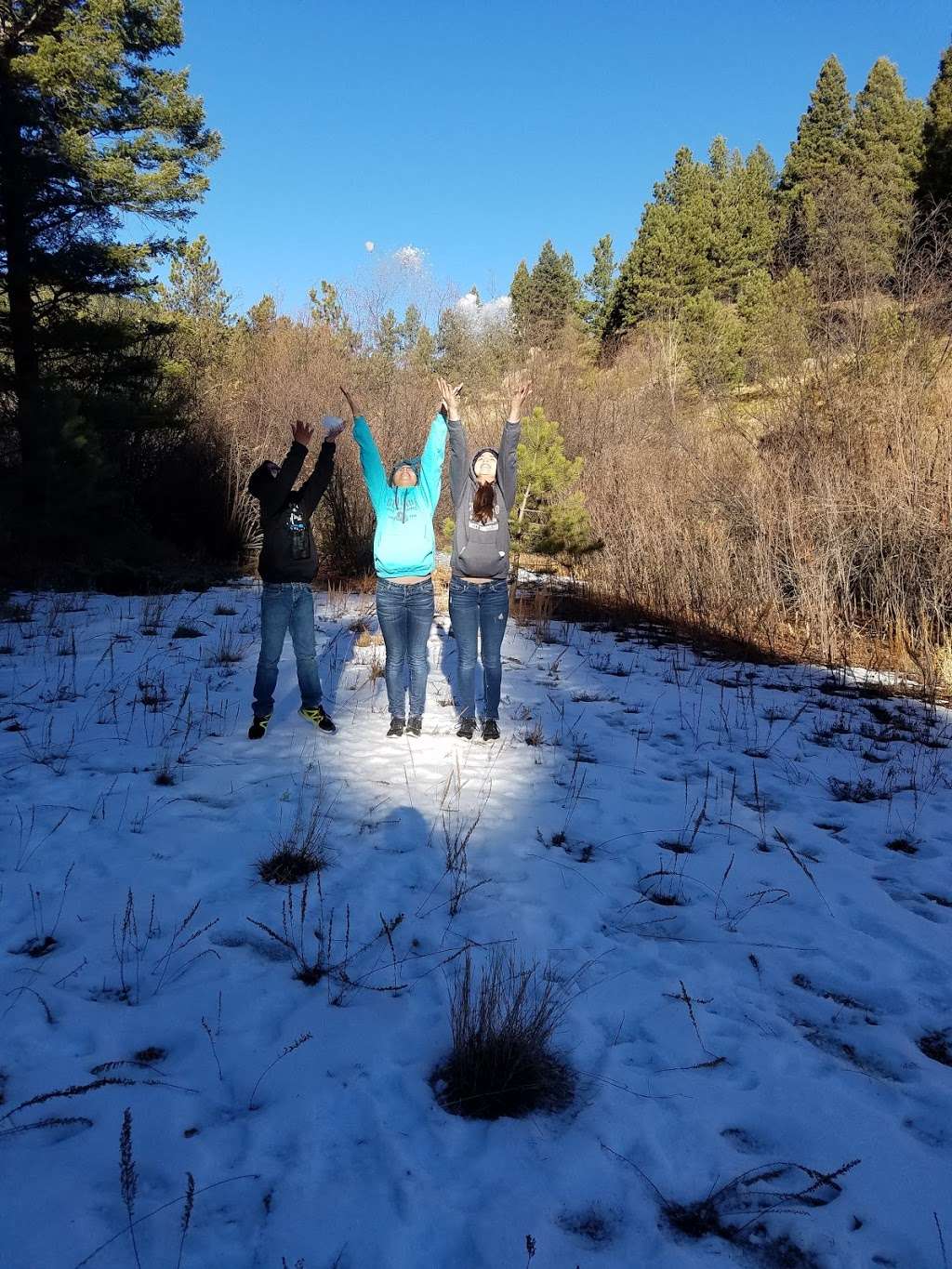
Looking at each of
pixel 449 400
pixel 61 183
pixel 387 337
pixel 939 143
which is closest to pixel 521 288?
pixel 939 143

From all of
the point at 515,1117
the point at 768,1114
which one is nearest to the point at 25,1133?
the point at 515,1117

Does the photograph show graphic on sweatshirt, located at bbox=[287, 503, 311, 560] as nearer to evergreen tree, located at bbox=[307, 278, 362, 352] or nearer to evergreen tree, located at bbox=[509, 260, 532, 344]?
evergreen tree, located at bbox=[307, 278, 362, 352]

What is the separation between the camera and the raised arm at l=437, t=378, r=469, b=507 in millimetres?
4605

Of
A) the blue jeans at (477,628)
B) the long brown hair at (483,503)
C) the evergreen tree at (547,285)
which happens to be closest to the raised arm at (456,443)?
the long brown hair at (483,503)

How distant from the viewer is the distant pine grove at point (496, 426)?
27.6 ft

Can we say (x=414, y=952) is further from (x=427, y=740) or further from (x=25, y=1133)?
(x=427, y=740)

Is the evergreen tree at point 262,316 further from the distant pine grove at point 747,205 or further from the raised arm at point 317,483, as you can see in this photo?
the raised arm at point 317,483

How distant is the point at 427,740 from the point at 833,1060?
10.5ft

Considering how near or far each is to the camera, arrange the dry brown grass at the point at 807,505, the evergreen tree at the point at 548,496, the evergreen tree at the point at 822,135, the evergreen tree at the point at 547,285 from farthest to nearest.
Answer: the evergreen tree at the point at 547,285 < the evergreen tree at the point at 822,135 < the evergreen tree at the point at 548,496 < the dry brown grass at the point at 807,505

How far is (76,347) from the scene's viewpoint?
12.0 meters

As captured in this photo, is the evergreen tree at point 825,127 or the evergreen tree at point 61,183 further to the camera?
the evergreen tree at point 825,127

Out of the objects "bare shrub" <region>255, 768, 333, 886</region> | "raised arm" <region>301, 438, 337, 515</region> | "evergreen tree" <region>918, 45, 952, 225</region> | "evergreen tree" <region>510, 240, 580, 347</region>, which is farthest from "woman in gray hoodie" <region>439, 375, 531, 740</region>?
"evergreen tree" <region>510, 240, 580, 347</region>

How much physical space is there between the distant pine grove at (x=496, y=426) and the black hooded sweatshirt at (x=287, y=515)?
17.4 feet

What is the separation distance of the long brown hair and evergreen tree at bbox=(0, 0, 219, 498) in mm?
7560
